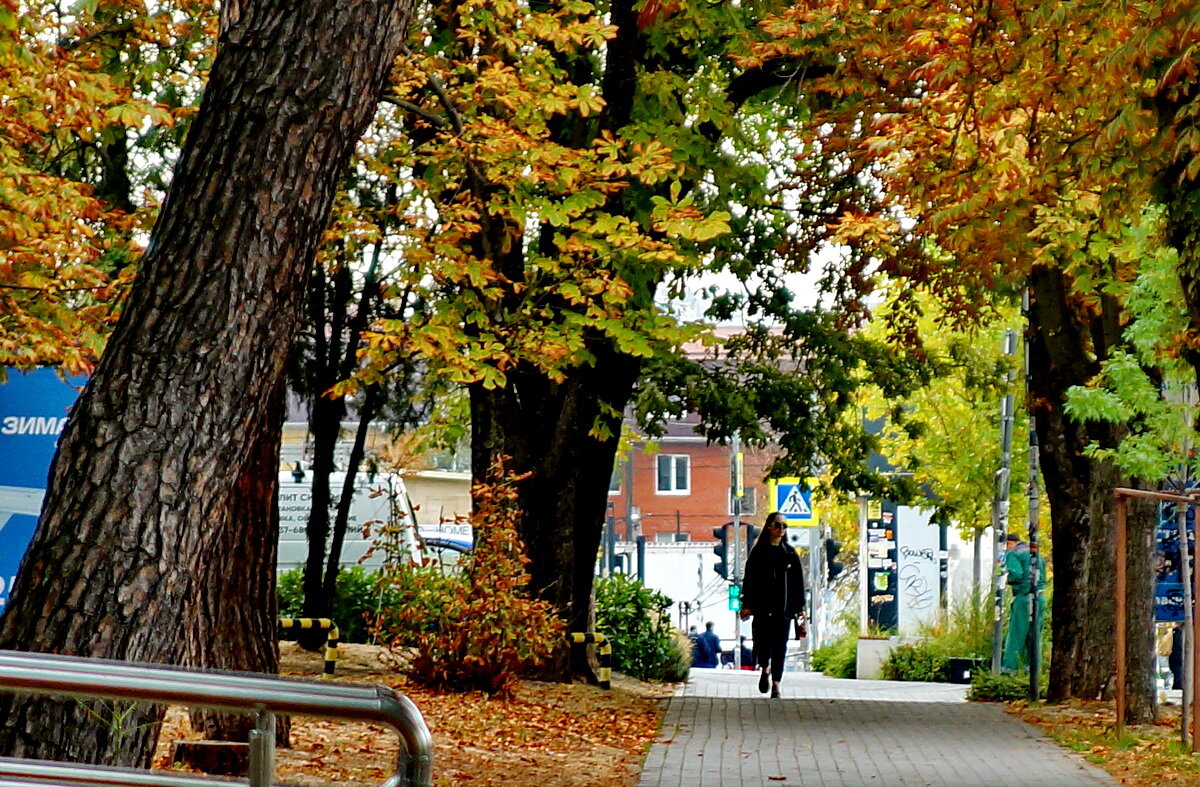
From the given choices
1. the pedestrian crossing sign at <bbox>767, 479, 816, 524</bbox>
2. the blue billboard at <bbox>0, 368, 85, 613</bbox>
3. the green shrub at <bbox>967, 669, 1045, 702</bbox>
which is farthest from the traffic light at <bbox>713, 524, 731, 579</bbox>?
the blue billboard at <bbox>0, 368, 85, 613</bbox>

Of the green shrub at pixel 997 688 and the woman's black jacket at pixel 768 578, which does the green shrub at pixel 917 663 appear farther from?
the woman's black jacket at pixel 768 578

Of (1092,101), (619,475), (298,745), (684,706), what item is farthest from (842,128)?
(619,475)

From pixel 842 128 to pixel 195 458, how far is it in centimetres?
1039

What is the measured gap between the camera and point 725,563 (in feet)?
131

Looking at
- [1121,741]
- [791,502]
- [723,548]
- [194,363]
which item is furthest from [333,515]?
[194,363]

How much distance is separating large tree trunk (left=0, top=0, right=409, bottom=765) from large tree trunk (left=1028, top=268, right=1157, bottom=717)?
37.2 feet

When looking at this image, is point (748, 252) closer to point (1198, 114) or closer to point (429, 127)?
point (429, 127)

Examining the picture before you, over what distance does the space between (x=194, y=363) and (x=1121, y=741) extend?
9269 mm

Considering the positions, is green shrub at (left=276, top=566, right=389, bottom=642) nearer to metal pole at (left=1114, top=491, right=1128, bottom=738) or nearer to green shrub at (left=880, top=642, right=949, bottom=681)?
green shrub at (left=880, top=642, right=949, bottom=681)

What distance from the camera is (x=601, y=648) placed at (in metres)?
19.4

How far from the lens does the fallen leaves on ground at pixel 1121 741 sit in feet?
37.9

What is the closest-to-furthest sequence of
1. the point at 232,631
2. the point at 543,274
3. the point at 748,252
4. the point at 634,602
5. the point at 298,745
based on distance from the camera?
the point at 232,631, the point at 298,745, the point at 543,274, the point at 748,252, the point at 634,602

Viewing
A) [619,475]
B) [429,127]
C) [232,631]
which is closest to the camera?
[232,631]

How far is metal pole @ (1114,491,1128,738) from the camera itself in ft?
42.9
